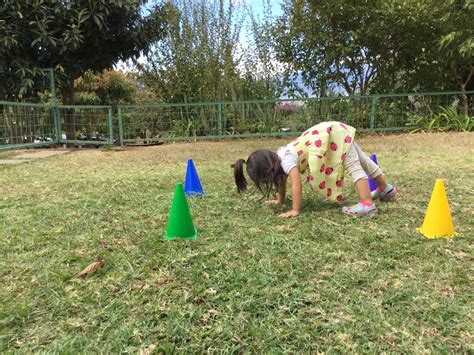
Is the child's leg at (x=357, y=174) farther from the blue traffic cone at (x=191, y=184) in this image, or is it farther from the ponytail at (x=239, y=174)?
the blue traffic cone at (x=191, y=184)

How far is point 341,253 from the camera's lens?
2.03 meters

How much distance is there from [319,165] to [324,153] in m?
0.10

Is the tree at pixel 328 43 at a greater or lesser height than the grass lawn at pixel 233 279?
greater

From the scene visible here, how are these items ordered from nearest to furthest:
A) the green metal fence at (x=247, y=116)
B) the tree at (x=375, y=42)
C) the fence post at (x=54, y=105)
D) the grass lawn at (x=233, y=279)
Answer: the grass lawn at (x=233, y=279), the fence post at (x=54, y=105), the tree at (x=375, y=42), the green metal fence at (x=247, y=116)

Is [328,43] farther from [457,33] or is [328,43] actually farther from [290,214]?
[290,214]

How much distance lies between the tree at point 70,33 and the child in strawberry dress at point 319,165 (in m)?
6.34

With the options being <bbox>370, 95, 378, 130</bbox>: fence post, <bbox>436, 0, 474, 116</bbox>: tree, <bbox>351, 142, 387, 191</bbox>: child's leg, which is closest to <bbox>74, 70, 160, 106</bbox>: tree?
<bbox>370, 95, 378, 130</bbox>: fence post

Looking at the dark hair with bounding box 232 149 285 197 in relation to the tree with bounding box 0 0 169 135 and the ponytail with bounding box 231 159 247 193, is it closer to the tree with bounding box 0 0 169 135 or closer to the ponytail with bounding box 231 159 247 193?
the ponytail with bounding box 231 159 247 193

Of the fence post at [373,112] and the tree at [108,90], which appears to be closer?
the fence post at [373,112]

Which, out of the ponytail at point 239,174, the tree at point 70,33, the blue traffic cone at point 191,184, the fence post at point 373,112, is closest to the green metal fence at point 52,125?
the tree at point 70,33

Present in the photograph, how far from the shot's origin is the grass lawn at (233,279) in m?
1.35

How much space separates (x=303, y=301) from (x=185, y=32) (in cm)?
990

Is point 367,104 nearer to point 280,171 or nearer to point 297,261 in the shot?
point 280,171

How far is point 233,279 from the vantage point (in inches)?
68.7
